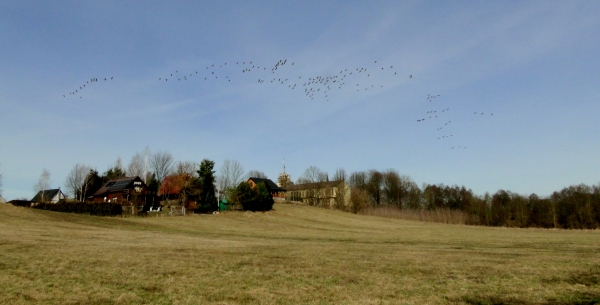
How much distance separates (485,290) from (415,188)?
142m

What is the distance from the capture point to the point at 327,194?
128 metres

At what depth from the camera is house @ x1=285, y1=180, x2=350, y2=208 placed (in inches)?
4751

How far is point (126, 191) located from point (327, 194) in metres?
63.6

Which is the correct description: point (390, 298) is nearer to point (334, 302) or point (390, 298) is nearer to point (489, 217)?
point (334, 302)

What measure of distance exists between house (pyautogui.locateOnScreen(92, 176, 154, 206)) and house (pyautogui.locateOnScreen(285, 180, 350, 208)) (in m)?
54.4

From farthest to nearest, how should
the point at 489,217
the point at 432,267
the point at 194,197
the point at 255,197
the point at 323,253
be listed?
the point at 489,217 < the point at 194,197 < the point at 255,197 < the point at 323,253 < the point at 432,267

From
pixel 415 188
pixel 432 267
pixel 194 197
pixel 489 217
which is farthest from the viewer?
pixel 415 188

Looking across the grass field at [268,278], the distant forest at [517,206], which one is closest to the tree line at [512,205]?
the distant forest at [517,206]

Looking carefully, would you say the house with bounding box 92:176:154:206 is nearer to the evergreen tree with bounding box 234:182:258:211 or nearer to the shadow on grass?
the evergreen tree with bounding box 234:182:258:211

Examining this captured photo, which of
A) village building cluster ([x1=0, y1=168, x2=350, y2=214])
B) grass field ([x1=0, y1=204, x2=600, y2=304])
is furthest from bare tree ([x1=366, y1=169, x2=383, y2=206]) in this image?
grass field ([x1=0, y1=204, x2=600, y2=304])

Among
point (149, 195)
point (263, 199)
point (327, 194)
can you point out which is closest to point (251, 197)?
point (263, 199)

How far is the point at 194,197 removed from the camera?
88375mm

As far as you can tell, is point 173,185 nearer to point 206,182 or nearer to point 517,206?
point 206,182

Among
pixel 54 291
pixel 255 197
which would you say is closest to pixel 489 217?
pixel 255 197
